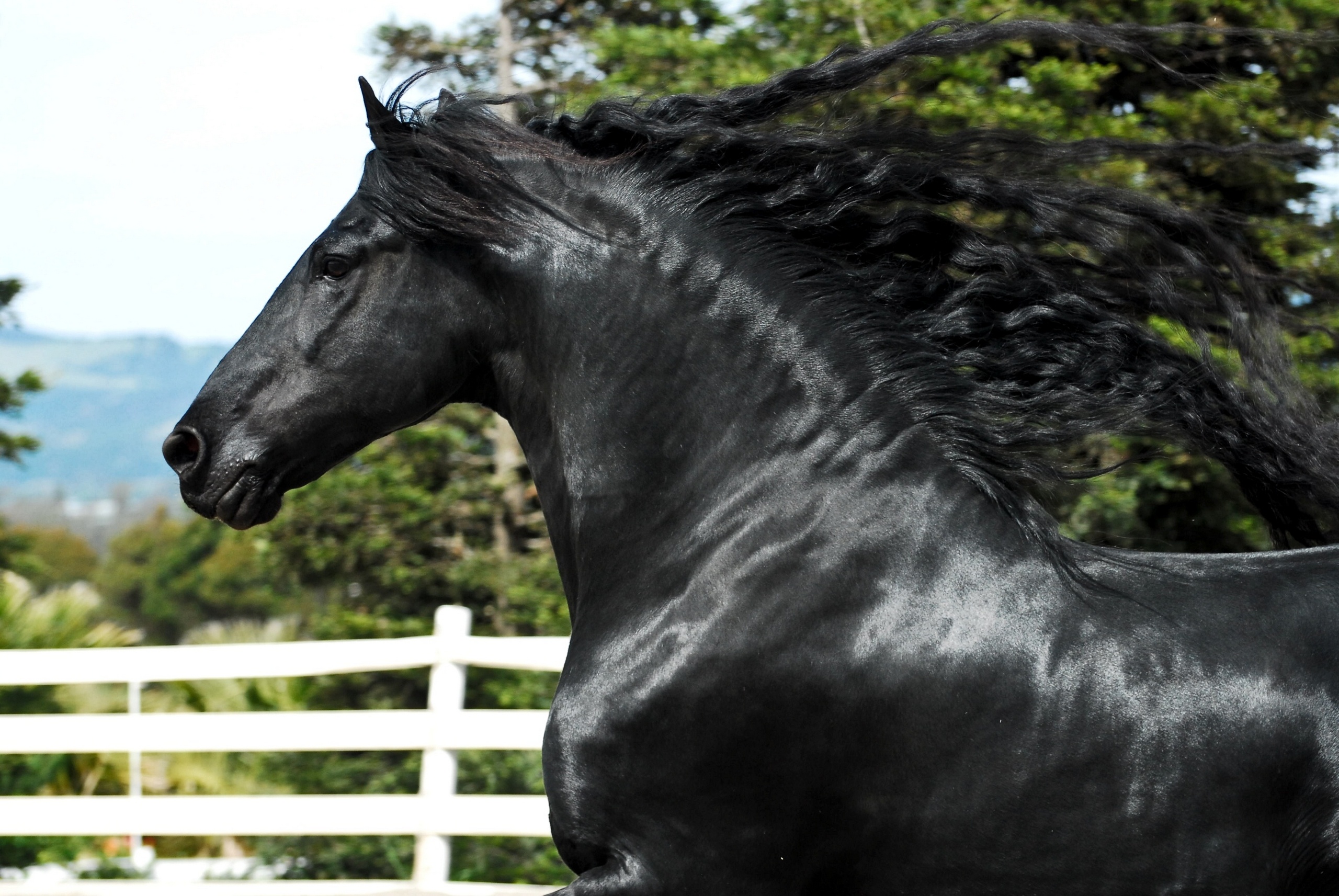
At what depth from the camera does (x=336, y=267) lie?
239 centimetres

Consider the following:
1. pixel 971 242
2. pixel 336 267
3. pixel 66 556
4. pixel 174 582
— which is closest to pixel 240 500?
pixel 336 267

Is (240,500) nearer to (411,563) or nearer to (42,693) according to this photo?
(411,563)

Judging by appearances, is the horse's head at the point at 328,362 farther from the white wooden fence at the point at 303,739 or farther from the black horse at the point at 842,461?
the white wooden fence at the point at 303,739

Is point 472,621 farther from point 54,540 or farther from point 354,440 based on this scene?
point 54,540

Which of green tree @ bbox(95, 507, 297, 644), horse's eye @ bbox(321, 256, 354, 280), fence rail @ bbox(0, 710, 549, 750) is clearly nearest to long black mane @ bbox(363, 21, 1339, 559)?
horse's eye @ bbox(321, 256, 354, 280)

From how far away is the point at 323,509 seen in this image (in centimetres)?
777

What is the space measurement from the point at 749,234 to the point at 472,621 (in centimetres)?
632

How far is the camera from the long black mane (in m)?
2.36

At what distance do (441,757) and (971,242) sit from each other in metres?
3.28

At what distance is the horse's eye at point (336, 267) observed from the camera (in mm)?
2387

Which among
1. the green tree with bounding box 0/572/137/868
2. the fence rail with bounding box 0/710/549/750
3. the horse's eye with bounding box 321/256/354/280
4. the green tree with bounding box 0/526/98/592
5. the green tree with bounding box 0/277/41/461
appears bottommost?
the green tree with bounding box 0/526/98/592

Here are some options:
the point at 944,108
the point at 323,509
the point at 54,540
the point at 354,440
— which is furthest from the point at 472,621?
the point at 54,540

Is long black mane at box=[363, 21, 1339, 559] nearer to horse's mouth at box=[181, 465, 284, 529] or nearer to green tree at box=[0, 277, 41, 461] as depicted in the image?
horse's mouth at box=[181, 465, 284, 529]

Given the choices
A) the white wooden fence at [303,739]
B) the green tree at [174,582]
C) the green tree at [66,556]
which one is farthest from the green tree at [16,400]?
the green tree at [66,556]
